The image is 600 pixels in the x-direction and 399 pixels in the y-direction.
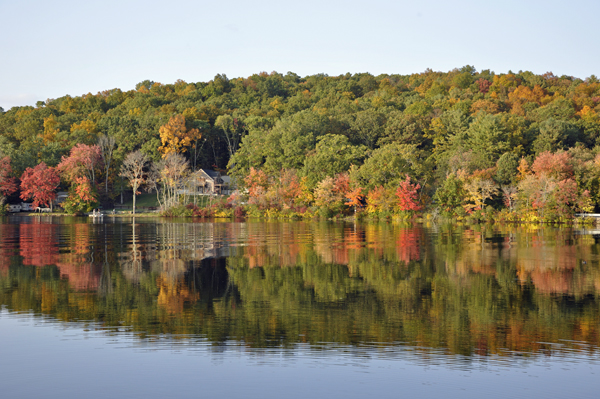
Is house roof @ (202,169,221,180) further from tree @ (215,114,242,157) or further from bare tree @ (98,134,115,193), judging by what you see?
bare tree @ (98,134,115,193)

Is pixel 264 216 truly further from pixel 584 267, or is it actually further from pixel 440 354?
pixel 440 354

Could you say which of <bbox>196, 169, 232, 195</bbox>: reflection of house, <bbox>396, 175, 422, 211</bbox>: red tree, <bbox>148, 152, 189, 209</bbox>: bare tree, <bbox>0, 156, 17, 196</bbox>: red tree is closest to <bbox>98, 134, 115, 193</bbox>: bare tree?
<bbox>148, 152, 189, 209</bbox>: bare tree

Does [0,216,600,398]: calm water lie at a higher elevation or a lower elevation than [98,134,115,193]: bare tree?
lower

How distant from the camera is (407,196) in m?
63.3

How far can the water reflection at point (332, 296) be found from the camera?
38.0 ft

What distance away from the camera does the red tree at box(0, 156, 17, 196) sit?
274 feet

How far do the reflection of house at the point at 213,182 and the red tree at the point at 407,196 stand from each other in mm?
41678

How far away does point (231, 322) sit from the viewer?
13.0 m

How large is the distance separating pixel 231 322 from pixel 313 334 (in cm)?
222

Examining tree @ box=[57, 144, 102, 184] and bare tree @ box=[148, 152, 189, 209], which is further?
tree @ box=[57, 144, 102, 184]

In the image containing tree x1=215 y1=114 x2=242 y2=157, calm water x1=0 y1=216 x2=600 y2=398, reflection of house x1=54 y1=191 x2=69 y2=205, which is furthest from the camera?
tree x1=215 y1=114 x2=242 y2=157

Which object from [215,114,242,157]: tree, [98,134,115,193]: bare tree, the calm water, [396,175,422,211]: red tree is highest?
[215,114,242,157]: tree

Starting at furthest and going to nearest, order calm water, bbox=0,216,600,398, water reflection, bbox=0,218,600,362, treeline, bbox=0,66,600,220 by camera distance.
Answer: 1. treeline, bbox=0,66,600,220
2. water reflection, bbox=0,218,600,362
3. calm water, bbox=0,216,600,398

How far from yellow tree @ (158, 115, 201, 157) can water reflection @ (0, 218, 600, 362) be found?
223 feet
